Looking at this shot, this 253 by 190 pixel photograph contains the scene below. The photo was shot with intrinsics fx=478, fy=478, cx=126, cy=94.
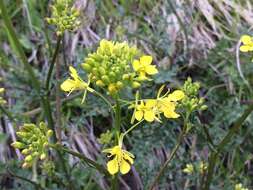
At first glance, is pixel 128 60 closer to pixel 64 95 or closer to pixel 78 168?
pixel 78 168

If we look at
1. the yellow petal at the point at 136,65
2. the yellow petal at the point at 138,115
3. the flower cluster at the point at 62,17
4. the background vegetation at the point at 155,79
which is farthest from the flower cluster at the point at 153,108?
the background vegetation at the point at 155,79

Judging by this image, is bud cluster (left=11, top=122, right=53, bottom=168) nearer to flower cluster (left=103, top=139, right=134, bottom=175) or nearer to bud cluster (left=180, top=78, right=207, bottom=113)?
flower cluster (left=103, top=139, right=134, bottom=175)

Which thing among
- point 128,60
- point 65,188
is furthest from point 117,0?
point 128,60

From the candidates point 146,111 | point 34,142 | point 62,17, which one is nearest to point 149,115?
point 146,111

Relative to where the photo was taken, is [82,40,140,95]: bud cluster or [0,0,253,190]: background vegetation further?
[0,0,253,190]: background vegetation

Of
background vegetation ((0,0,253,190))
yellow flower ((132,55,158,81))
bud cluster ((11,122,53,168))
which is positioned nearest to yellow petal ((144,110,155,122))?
yellow flower ((132,55,158,81))

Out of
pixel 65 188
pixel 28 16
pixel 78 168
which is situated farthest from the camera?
pixel 28 16
